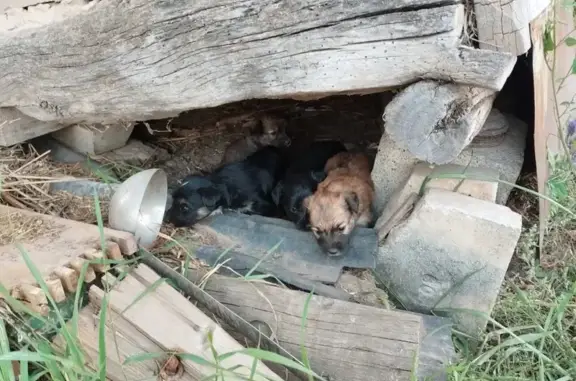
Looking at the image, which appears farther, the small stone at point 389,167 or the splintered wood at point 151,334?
the small stone at point 389,167

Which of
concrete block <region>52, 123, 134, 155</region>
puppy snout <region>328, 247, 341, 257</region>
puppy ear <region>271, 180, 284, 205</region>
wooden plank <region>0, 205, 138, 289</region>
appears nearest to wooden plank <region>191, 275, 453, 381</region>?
puppy snout <region>328, 247, 341, 257</region>

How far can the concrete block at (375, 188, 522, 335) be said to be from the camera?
117 inches

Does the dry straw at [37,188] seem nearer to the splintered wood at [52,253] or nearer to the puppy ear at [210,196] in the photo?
the splintered wood at [52,253]

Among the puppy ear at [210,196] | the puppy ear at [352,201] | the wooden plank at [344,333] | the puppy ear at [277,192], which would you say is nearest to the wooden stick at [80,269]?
the wooden plank at [344,333]

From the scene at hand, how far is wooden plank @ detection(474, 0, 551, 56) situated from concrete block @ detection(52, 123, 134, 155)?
2.61 meters

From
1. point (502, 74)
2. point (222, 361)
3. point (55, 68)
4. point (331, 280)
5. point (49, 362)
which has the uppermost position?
point (55, 68)

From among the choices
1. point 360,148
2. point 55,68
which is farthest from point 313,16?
point 360,148

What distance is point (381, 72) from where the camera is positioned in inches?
108

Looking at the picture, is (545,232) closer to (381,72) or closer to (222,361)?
(381,72)

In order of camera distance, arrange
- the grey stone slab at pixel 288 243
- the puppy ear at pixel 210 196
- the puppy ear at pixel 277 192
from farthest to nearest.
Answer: the puppy ear at pixel 277 192 → the puppy ear at pixel 210 196 → the grey stone slab at pixel 288 243

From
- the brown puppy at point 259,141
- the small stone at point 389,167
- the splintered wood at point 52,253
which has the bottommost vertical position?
the brown puppy at point 259,141

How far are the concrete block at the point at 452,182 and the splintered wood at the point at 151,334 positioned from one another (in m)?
1.27

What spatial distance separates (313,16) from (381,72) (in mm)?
388

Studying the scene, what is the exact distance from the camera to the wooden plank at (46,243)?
2785 millimetres
